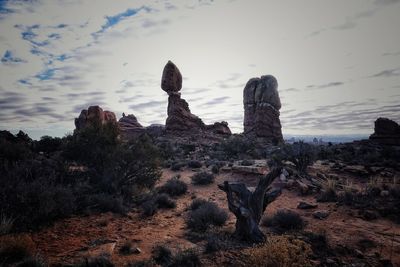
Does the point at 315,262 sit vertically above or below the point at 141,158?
below

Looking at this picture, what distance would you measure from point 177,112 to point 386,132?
1250 inches

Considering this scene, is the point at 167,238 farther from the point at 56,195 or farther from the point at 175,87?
the point at 175,87

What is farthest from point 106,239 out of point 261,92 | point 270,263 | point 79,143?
point 261,92

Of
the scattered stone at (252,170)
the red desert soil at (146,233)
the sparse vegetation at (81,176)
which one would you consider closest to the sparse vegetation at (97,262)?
the red desert soil at (146,233)

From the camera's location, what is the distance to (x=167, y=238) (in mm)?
6852

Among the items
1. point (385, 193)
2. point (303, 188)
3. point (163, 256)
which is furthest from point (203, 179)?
point (163, 256)

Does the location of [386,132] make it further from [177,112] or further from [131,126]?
[131,126]

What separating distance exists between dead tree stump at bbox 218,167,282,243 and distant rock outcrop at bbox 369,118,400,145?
120 feet

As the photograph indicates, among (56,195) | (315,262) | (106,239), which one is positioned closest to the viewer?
(315,262)

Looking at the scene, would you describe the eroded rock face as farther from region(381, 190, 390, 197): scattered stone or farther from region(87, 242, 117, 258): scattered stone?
region(87, 242, 117, 258): scattered stone

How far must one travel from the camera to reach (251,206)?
698cm

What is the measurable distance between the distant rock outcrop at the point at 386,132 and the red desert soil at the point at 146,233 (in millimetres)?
32940

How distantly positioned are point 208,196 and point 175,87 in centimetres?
3661

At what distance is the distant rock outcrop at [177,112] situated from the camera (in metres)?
44.4
